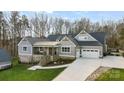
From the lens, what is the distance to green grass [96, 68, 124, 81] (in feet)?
10.2

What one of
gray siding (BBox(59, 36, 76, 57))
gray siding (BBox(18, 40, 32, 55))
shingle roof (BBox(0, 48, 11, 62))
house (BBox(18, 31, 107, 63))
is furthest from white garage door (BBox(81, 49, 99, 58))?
shingle roof (BBox(0, 48, 11, 62))

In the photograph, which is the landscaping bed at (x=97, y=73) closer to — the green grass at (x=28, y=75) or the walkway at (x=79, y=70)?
the walkway at (x=79, y=70)

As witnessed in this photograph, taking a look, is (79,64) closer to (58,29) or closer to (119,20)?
(58,29)

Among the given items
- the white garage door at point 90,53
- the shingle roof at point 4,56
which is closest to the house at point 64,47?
the white garage door at point 90,53

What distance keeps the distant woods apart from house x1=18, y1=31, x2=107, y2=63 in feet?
0.19

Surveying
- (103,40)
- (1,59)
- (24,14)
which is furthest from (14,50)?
(103,40)

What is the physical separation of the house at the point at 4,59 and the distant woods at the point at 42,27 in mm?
53

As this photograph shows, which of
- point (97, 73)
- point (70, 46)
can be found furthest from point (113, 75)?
point (70, 46)

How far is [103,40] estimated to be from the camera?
3107 mm
